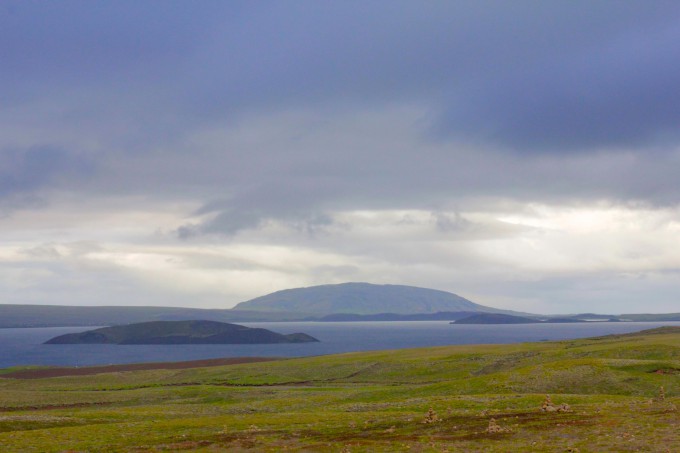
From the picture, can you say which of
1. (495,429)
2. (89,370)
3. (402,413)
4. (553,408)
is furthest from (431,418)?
(89,370)

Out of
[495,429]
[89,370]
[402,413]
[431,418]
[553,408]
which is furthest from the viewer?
[89,370]

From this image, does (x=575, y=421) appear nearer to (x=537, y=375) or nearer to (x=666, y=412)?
(x=666, y=412)

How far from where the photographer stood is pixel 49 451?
41.3 meters

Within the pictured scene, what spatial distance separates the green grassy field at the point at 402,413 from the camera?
39.5 metres

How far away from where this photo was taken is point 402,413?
5362cm

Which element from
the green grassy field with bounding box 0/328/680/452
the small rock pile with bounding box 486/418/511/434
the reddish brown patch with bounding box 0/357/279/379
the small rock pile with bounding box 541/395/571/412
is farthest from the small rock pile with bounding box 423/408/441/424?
the reddish brown patch with bounding box 0/357/279/379

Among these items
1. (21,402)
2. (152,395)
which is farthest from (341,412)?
(21,402)

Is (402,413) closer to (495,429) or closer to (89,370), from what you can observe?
(495,429)

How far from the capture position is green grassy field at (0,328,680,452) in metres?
39.5

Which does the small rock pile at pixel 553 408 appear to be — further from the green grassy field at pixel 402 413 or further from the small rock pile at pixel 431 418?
the small rock pile at pixel 431 418

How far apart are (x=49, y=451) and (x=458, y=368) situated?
76.2 meters

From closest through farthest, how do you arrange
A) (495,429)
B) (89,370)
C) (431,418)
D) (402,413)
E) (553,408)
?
1. (495,429)
2. (431,418)
3. (553,408)
4. (402,413)
5. (89,370)

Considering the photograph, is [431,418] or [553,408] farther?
[553,408]

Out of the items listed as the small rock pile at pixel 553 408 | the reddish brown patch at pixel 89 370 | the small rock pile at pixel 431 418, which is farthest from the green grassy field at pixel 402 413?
the reddish brown patch at pixel 89 370
